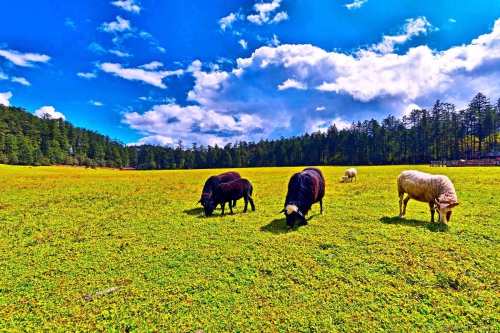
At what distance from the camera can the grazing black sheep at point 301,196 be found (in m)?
9.92

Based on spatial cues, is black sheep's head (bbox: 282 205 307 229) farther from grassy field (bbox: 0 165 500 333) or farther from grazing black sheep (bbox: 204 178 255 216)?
grazing black sheep (bbox: 204 178 255 216)

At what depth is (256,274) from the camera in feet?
20.5

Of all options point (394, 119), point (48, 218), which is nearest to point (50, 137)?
point (48, 218)

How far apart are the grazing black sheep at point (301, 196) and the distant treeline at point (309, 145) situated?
291ft

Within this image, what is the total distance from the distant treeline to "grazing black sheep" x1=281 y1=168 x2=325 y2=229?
8868 centimetres

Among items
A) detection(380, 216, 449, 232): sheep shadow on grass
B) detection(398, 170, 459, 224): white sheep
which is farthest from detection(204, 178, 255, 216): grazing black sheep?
detection(398, 170, 459, 224): white sheep

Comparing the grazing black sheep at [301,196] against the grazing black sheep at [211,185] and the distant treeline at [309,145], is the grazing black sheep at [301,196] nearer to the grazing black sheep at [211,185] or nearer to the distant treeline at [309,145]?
the grazing black sheep at [211,185]

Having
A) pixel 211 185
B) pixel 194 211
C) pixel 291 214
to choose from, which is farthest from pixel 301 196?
pixel 194 211

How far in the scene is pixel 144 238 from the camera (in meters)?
9.35

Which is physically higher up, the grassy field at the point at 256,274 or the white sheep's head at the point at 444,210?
the white sheep's head at the point at 444,210

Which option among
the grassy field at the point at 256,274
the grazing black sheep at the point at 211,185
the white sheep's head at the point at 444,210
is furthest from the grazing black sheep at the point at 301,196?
the grazing black sheep at the point at 211,185

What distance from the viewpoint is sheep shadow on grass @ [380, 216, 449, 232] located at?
8.94 meters

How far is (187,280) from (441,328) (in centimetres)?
553

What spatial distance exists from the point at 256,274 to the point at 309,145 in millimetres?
104781
